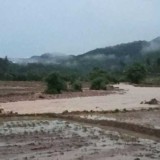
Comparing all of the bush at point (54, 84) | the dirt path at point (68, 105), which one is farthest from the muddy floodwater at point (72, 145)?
the bush at point (54, 84)

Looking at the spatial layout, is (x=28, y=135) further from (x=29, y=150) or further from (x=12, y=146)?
(x=29, y=150)

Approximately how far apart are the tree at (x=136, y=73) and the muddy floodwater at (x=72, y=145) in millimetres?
72937

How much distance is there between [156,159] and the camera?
41.4 feet

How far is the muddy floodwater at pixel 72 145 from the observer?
13422mm

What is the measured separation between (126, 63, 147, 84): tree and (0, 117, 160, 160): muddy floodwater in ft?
239

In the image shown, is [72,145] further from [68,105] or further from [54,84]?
[54,84]

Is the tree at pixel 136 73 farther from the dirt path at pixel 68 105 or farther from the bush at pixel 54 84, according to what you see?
the dirt path at pixel 68 105

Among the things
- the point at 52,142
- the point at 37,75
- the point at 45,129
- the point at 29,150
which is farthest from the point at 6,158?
the point at 37,75

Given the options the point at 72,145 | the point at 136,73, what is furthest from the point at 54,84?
the point at 72,145

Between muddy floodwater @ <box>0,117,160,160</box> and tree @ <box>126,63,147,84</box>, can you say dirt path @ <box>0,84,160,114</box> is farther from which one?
tree @ <box>126,63,147,84</box>

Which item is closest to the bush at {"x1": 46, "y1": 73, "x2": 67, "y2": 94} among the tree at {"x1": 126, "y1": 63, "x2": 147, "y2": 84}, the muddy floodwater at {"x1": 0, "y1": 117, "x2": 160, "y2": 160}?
the muddy floodwater at {"x1": 0, "y1": 117, "x2": 160, "y2": 160}

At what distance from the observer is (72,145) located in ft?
51.5

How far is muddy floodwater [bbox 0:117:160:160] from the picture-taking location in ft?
44.0

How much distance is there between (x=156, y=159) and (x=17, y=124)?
42.9 ft
